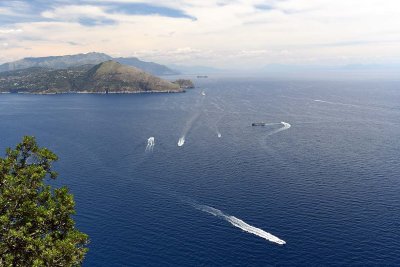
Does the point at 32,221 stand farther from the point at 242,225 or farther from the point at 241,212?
the point at 241,212

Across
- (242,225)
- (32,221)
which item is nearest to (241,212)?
(242,225)

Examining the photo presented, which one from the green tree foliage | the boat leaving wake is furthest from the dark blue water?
the green tree foliage

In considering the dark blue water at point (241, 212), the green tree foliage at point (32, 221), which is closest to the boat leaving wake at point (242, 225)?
the dark blue water at point (241, 212)

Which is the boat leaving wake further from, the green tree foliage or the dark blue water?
the green tree foliage

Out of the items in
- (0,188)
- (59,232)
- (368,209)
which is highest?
(0,188)

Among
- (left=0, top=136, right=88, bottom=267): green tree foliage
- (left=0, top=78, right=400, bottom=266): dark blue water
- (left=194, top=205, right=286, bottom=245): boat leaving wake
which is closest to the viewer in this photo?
(left=0, top=136, right=88, bottom=267): green tree foliage

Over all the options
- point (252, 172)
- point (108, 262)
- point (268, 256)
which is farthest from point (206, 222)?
point (252, 172)

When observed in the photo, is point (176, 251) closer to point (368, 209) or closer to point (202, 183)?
point (202, 183)
